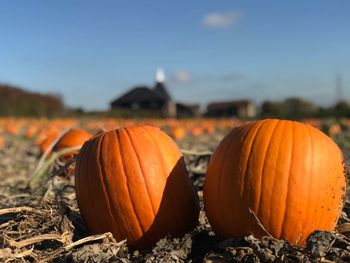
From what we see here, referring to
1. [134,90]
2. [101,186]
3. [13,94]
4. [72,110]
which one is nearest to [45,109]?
[13,94]

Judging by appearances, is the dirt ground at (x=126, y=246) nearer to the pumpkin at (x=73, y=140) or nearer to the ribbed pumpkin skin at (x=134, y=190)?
the ribbed pumpkin skin at (x=134, y=190)

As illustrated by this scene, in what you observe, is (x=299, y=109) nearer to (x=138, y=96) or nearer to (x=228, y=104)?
(x=228, y=104)

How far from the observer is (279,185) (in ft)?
8.77

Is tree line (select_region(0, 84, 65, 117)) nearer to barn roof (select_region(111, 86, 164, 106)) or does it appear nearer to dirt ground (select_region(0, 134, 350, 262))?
barn roof (select_region(111, 86, 164, 106))

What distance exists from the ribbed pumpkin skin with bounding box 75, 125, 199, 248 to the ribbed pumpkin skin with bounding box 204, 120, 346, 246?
0.27m

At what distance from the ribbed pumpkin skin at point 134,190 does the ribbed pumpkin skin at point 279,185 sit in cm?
27

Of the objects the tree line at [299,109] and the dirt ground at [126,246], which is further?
the tree line at [299,109]

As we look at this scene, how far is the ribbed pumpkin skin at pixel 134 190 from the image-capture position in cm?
289

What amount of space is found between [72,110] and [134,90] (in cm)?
2214

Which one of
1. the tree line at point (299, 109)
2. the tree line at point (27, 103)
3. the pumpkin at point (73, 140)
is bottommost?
the tree line at point (299, 109)

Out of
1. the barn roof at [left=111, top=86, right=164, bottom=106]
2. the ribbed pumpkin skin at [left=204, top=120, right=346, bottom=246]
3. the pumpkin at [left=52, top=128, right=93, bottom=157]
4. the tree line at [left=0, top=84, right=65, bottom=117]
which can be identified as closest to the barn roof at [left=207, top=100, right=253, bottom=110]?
the barn roof at [left=111, top=86, right=164, bottom=106]

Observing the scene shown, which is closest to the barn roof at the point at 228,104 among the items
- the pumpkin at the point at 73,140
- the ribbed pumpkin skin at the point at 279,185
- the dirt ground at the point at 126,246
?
the pumpkin at the point at 73,140

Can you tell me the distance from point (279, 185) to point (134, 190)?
79 cm

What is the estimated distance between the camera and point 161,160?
298 centimetres
